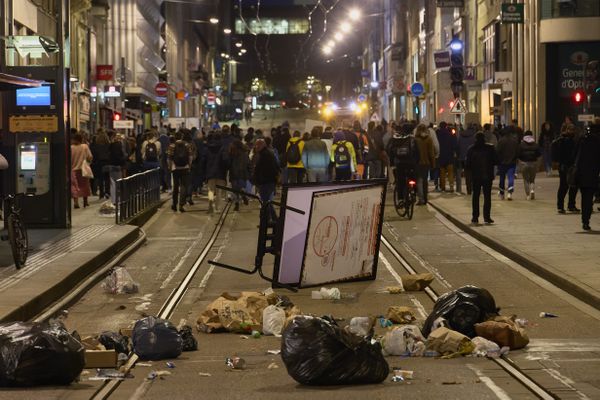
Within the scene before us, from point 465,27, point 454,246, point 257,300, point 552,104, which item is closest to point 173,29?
point 465,27

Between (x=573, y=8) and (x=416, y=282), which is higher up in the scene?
(x=573, y=8)

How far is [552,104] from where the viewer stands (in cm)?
4572

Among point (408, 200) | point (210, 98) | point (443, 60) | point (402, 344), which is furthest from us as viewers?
point (210, 98)

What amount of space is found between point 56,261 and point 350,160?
46.2ft

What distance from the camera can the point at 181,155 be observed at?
30.2 metres

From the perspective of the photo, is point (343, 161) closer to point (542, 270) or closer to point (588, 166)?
point (588, 166)

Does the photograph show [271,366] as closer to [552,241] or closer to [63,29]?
[552,241]

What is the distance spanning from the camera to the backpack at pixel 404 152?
27.7 meters

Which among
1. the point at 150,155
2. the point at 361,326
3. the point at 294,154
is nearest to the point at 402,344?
the point at 361,326

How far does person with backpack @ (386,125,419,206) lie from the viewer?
27.2 m

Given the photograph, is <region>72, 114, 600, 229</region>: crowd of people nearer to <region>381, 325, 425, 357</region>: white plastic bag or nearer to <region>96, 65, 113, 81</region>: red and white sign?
<region>381, 325, 425, 357</region>: white plastic bag

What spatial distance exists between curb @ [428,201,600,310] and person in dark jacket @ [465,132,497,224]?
451 mm

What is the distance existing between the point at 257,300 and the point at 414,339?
2.34m

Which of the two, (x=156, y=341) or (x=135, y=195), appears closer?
(x=156, y=341)
